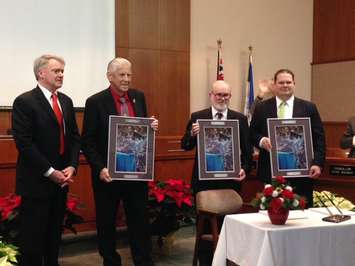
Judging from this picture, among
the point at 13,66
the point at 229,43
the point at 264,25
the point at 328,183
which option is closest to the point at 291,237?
the point at 328,183

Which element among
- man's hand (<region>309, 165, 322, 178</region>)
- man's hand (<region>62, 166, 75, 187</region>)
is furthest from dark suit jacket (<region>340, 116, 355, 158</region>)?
man's hand (<region>62, 166, 75, 187</region>)

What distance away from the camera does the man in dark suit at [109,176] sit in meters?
3.76

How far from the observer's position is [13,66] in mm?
5863

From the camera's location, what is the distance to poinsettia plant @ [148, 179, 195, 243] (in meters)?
4.84

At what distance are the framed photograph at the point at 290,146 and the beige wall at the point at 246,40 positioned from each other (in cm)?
A: 363

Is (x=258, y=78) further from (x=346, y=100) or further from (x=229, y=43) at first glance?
(x=346, y=100)

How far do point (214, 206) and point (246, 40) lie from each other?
4.77 metres

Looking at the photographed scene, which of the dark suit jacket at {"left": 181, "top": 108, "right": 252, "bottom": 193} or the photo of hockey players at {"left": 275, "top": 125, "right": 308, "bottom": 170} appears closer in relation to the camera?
the photo of hockey players at {"left": 275, "top": 125, "right": 308, "bottom": 170}

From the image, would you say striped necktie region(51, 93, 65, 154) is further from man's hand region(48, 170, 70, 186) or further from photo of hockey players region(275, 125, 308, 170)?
photo of hockey players region(275, 125, 308, 170)

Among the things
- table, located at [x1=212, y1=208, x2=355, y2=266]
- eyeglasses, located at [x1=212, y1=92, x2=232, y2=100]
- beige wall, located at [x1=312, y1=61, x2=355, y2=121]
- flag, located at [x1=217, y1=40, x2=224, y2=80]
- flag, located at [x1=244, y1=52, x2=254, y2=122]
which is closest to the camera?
table, located at [x1=212, y1=208, x2=355, y2=266]

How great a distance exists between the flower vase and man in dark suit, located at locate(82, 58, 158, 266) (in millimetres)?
1249

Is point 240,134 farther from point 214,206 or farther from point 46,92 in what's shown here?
point 46,92

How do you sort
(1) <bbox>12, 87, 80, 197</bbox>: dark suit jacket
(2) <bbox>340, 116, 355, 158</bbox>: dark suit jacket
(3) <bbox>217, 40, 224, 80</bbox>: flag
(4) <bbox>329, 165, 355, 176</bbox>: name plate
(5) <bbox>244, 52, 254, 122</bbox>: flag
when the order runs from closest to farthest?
(1) <bbox>12, 87, 80, 197</bbox>: dark suit jacket
(4) <bbox>329, 165, 355, 176</bbox>: name plate
(2) <bbox>340, 116, 355, 158</bbox>: dark suit jacket
(3) <bbox>217, 40, 224, 80</bbox>: flag
(5) <bbox>244, 52, 254, 122</bbox>: flag

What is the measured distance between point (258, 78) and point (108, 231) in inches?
193
